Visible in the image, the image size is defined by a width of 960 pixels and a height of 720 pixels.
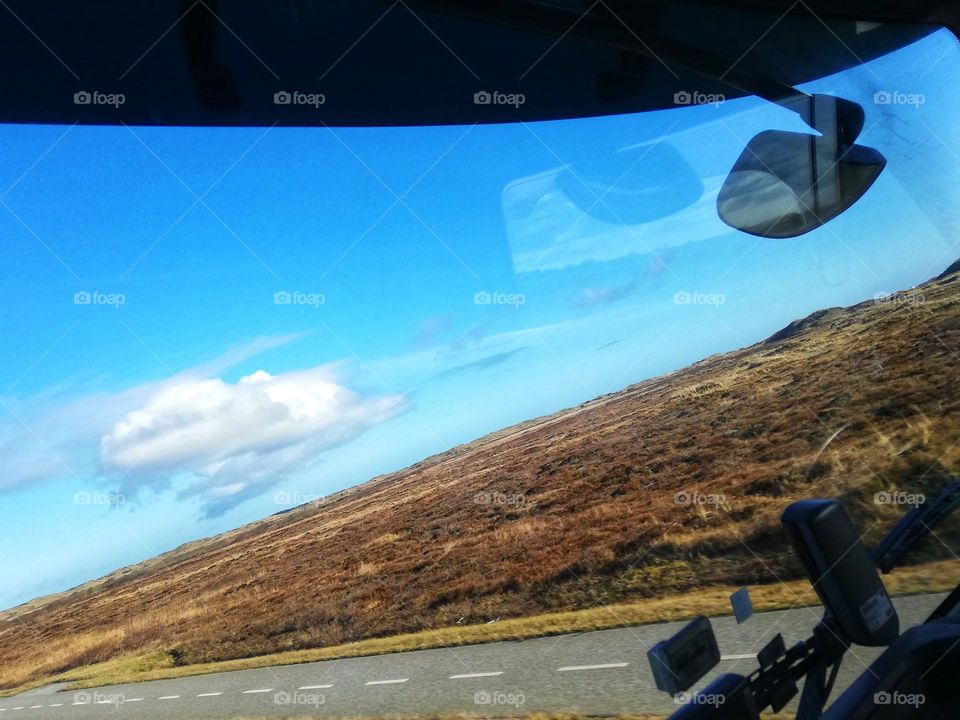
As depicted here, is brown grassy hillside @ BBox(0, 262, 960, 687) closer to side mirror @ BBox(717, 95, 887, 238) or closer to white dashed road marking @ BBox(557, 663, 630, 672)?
white dashed road marking @ BBox(557, 663, 630, 672)

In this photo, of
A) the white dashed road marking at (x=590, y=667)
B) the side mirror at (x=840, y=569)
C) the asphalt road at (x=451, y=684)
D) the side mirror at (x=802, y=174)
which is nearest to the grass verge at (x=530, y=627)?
the asphalt road at (x=451, y=684)

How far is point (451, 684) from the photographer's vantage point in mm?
2414

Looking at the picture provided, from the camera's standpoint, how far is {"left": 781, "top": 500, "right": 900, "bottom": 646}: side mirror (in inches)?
66.5

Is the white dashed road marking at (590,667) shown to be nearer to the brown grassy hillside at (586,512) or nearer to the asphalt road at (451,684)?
the asphalt road at (451,684)

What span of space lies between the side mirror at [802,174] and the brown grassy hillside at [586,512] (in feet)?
1.69

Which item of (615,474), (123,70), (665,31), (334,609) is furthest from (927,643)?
(123,70)

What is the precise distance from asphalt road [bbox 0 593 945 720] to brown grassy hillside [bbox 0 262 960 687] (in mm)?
143

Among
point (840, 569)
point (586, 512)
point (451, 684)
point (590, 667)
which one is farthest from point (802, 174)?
point (451, 684)

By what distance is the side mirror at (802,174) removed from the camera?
2779 millimetres

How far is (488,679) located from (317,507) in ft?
3.23

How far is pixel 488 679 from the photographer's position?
2.41m

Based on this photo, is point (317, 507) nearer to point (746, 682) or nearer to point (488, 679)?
point (488, 679)

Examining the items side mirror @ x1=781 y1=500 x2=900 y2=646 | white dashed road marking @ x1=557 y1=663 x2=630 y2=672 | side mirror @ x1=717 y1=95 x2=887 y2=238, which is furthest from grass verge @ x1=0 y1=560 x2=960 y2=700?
side mirror @ x1=717 y1=95 x2=887 y2=238

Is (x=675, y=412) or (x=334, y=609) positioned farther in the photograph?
(x=675, y=412)
